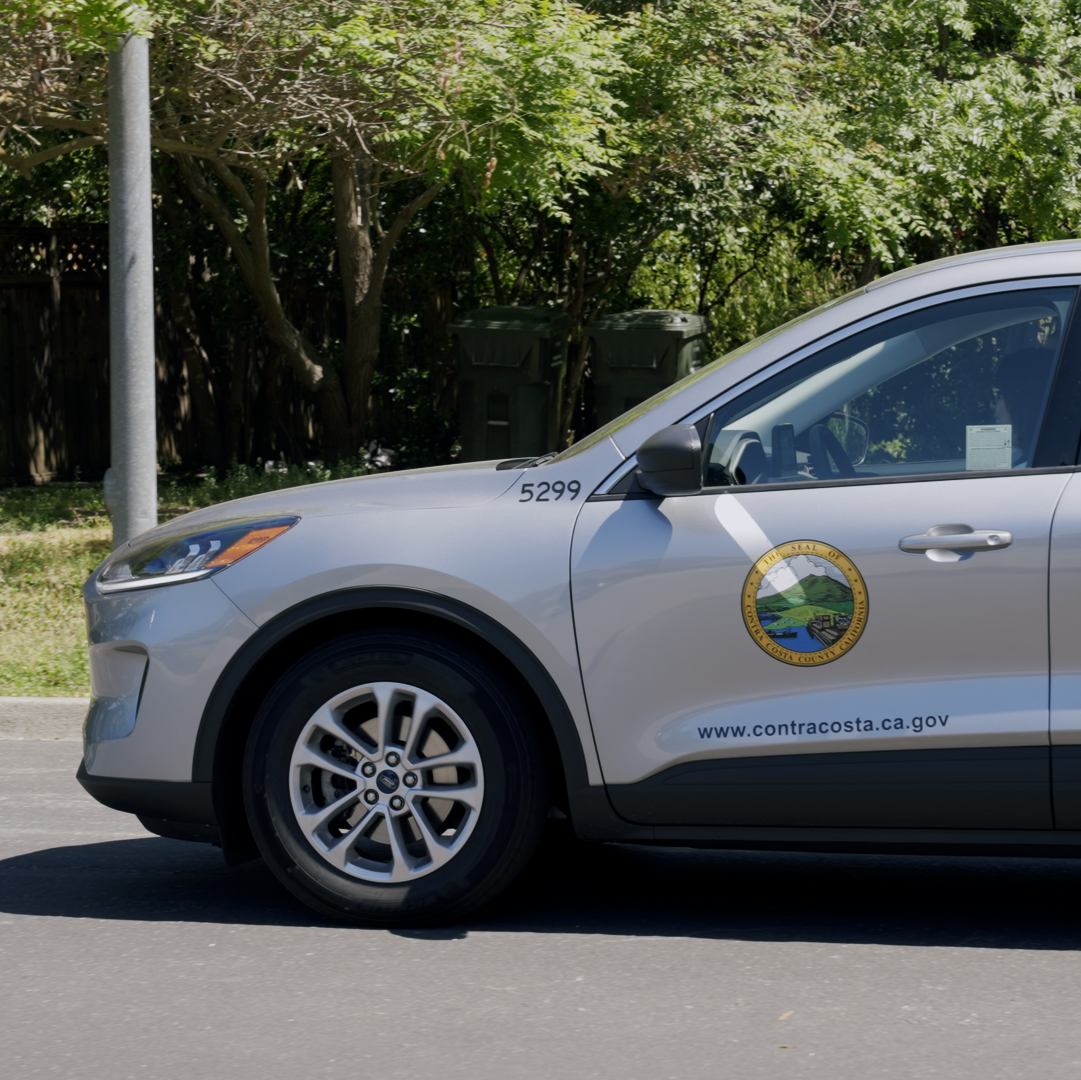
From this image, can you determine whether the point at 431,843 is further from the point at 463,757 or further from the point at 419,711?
the point at 419,711

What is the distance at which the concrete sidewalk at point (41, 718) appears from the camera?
22.2 ft

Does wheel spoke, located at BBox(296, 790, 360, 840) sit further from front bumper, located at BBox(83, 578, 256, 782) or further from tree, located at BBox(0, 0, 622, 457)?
tree, located at BBox(0, 0, 622, 457)

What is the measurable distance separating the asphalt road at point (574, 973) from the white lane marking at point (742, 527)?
104cm

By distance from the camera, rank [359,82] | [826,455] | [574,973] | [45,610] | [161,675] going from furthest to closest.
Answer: [359,82]
[45,610]
[161,675]
[826,455]
[574,973]

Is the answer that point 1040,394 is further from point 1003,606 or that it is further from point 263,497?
point 263,497

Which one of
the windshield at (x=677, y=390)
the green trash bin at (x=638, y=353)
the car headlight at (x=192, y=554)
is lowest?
the car headlight at (x=192, y=554)

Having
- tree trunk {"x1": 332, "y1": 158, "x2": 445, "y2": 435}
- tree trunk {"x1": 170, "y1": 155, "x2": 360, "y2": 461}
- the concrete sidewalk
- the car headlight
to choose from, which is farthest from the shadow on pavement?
tree trunk {"x1": 332, "y1": 158, "x2": 445, "y2": 435}

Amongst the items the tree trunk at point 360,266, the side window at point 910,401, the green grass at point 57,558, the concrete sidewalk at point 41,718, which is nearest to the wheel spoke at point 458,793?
the side window at point 910,401

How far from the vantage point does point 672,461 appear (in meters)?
3.96

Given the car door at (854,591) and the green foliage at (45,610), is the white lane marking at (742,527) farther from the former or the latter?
the green foliage at (45,610)

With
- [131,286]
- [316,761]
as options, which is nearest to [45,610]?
[131,286]

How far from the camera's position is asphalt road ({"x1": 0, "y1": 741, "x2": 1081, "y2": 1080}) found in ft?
11.2

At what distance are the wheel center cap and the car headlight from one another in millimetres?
695

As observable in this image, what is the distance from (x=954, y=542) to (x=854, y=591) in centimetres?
26
